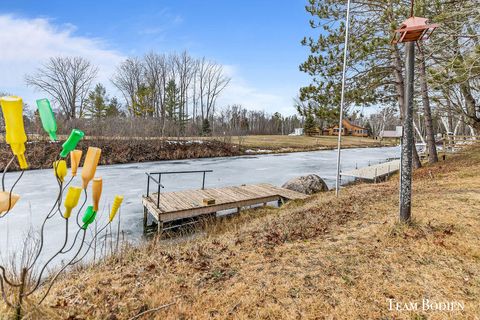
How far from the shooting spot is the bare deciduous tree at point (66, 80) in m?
28.0

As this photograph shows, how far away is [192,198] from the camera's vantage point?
651cm

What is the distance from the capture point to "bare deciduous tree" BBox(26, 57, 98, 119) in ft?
92.0

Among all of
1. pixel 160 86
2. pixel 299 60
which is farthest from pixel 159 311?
pixel 160 86

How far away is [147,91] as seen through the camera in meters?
31.9

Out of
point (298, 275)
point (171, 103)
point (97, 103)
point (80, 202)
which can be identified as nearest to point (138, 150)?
point (80, 202)

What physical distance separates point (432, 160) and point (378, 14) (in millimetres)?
6502

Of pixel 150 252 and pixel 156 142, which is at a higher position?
pixel 156 142

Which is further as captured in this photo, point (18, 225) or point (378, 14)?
point (378, 14)

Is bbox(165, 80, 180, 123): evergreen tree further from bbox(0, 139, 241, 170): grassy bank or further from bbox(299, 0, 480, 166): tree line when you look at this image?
bbox(299, 0, 480, 166): tree line

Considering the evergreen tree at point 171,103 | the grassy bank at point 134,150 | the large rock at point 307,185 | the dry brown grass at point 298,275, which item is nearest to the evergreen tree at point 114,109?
the evergreen tree at point 171,103

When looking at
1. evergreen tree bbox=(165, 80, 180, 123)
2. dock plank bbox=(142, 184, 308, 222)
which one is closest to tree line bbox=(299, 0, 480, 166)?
dock plank bbox=(142, 184, 308, 222)

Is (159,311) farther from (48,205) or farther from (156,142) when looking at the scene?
(156,142)

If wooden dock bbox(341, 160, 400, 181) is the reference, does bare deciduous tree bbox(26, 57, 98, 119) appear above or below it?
above

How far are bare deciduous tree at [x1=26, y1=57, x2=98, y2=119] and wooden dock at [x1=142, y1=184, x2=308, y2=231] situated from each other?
27.6 metres
